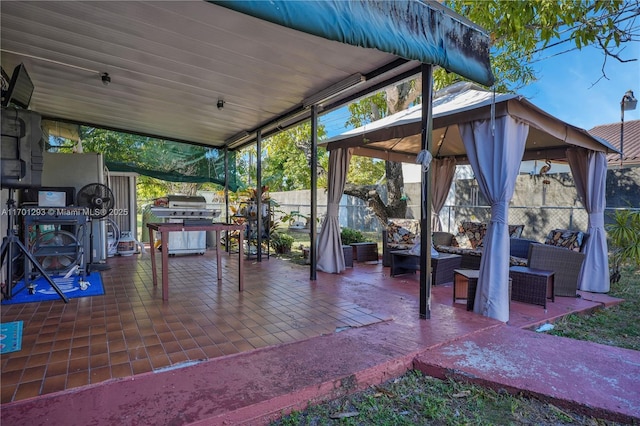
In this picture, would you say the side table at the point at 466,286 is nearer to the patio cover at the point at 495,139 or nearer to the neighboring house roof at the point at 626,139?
the patio cover at the point at 495,139

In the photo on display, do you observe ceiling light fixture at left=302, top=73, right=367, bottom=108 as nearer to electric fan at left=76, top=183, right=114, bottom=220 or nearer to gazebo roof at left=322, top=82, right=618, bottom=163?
gazebo roof at left=322, top=82, right=618, bottom=163

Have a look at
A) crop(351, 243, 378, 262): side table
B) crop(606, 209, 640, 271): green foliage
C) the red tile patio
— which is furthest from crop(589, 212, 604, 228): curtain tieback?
crop(351, 243, 378, 262): side table

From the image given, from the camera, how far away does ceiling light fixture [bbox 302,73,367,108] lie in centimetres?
388

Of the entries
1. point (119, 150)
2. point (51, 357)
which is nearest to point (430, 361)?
point (51, 357)

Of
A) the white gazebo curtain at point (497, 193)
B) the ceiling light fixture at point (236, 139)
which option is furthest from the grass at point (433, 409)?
the ceiling light fixture at point (236, 139)

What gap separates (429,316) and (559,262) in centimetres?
231

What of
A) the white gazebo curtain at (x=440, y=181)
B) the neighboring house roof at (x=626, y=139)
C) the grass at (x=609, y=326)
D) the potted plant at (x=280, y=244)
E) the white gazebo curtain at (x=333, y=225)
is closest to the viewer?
the grass at (x=609, y=326)

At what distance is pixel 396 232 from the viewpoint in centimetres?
657

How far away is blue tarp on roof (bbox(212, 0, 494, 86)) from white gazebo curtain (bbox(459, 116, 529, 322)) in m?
0.90

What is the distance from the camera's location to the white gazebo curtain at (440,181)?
7.49 m

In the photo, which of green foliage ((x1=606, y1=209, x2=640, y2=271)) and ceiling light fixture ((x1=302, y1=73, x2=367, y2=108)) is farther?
green foliage ((x1=606, y1=209, x2=640, y2=271))

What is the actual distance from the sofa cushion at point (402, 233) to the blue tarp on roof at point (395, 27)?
3.79 meters

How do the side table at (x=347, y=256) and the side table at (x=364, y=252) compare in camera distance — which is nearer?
the side table at (x=347, y=256)

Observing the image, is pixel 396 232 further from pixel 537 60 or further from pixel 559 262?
pixel 537 60
